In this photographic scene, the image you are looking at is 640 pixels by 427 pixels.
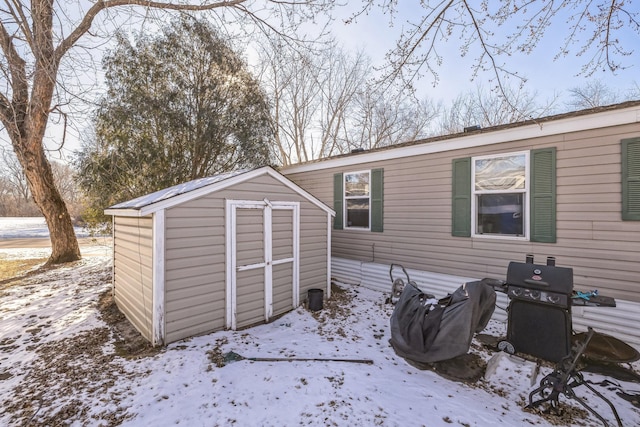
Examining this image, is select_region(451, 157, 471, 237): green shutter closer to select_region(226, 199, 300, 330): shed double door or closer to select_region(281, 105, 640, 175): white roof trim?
select_region(281, 105, 640, 175): white roof trim

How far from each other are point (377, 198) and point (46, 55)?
24.5ft

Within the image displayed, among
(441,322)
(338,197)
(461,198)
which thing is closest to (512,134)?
(461,198)

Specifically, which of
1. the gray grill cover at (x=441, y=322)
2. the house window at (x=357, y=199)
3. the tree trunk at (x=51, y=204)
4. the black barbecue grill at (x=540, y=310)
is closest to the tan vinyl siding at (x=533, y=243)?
the house window at (x=357, y=199)

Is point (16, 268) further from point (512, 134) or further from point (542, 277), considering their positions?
point (512, 134)

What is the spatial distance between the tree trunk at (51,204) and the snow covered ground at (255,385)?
576cm

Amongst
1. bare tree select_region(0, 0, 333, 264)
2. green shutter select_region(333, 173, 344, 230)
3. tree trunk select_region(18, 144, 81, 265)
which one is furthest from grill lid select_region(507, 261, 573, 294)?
tree trunk select_region(18, 144, 81, 265)

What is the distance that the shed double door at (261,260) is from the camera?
14.5 feet

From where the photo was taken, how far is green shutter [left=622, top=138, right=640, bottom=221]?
383 centimetres

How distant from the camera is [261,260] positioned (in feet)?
15.7

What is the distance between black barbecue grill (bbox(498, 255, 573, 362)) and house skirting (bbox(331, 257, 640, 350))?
1.33 m

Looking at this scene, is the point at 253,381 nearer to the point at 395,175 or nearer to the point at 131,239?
the point at 131,239

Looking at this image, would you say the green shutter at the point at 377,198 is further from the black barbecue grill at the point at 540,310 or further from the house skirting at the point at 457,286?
the black barbecue grill at the point at 540,310

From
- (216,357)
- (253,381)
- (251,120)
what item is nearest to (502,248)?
(253,381)

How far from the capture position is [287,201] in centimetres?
522
